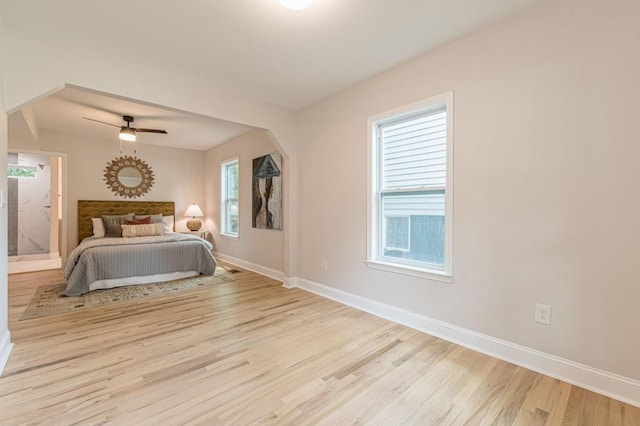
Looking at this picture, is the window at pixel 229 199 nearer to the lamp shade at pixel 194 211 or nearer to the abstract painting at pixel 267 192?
the lamp shade at pixel 194 211

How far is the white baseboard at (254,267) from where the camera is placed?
14.6 feet

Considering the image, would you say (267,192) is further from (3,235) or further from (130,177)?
(130,177)

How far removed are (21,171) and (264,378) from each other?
8.02m

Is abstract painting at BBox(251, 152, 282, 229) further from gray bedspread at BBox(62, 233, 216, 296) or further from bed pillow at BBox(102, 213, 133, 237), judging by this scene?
A: bed pillow at BBox(102, 213, 133, 237)

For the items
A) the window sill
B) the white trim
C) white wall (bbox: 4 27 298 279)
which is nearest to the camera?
white wall (bbox: 4 27 298 279)

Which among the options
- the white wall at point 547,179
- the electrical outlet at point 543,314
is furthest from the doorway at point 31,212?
the electrical outlet at point 543,314

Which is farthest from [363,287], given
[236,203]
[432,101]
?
[236,203]

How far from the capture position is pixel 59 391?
1.72 metres

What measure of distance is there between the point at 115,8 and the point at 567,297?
3.53 metres

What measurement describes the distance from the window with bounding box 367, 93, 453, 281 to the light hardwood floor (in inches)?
26.0

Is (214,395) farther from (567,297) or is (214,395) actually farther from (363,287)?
(567,297)

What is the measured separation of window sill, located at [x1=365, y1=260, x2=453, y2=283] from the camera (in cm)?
245

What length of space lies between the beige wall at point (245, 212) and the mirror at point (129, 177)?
119 cm

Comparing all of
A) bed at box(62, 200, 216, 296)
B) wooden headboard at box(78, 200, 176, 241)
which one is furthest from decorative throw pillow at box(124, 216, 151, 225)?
wooden headboard at box(78, 200, 176, 241)
